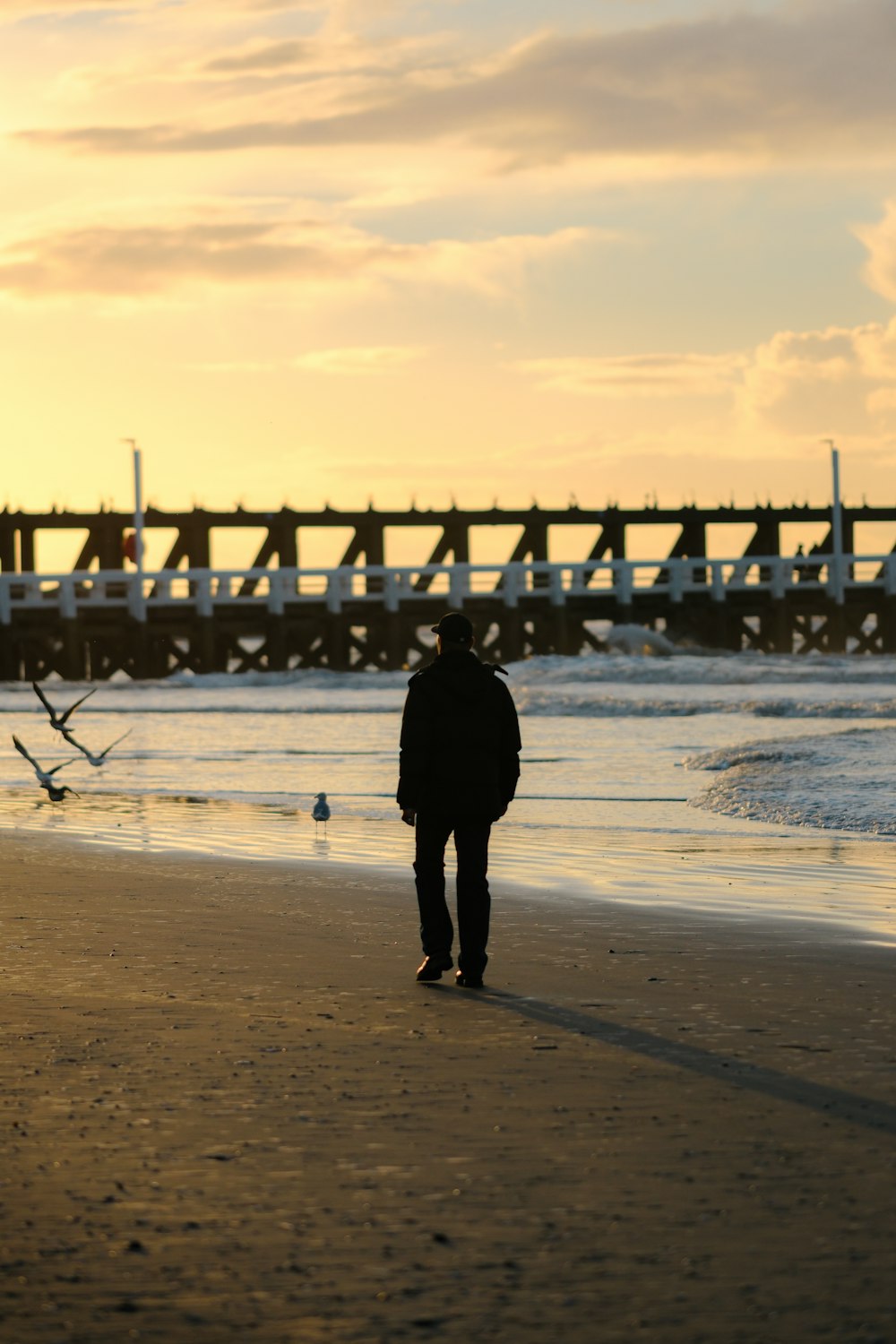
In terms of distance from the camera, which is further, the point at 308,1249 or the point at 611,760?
the point at 611,760

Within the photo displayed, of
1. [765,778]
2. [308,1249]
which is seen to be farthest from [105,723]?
[308,1249]

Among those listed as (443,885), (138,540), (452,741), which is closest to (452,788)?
(452,741)

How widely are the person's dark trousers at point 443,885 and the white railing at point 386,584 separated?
157ft

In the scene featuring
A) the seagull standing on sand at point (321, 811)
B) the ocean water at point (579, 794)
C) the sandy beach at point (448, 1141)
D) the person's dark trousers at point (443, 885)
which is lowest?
the ocean water at point (579, 794)

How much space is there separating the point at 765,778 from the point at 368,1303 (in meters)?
14.4

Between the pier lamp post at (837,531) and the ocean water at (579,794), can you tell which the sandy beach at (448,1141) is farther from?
the pier lamp post at (837,531)

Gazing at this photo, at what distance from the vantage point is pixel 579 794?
18438 millimetres

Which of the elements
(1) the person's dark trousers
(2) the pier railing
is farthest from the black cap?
(2) the pier railing

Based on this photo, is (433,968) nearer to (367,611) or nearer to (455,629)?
(455,629)

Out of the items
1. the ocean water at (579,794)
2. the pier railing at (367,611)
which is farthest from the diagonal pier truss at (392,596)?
the ocean water at (579,794)

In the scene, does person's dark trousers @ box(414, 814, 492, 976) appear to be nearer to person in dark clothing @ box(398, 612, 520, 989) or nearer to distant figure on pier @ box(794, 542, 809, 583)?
person in dark clothing @ box(398, 612, 520, 989)

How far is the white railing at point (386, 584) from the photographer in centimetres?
5566

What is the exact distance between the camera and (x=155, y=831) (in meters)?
15.2

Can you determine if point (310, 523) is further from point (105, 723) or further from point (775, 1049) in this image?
point (775, 1049)
